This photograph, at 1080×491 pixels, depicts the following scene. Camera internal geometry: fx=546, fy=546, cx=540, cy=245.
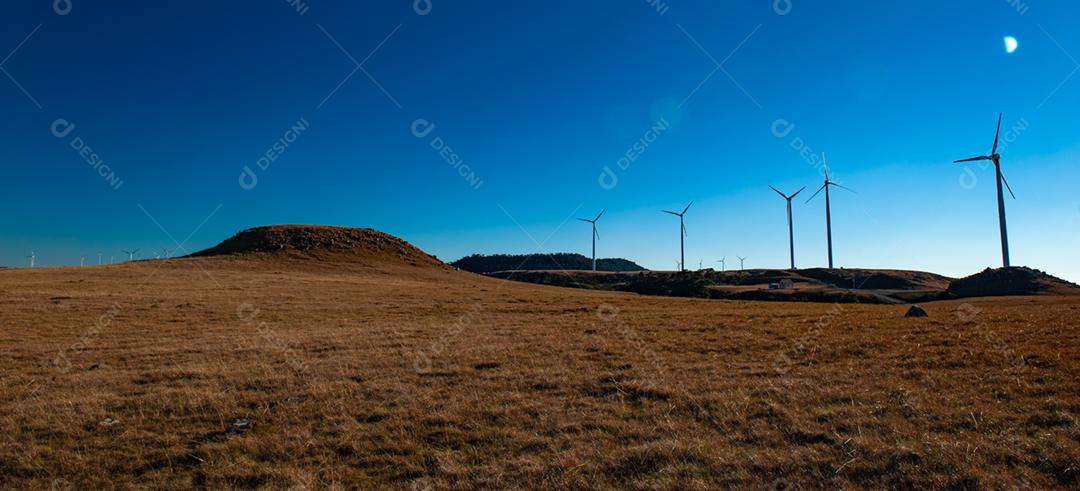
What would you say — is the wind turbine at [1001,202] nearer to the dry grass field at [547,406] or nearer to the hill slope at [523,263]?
the dry grass field at [547,406]

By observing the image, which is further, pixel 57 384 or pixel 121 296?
pixel 121 296

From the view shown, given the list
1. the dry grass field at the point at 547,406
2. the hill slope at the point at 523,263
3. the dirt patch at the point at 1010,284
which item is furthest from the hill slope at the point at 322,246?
the dirt patch at the point at 1010,284

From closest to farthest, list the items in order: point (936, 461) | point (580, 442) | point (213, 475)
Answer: point (936, 461) < point (213, 475) < point (580, 442)

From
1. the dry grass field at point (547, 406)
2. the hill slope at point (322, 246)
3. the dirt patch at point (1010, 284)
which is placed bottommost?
the dry grass field at point (547, 406)

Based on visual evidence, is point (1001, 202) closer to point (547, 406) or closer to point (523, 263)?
point (547, 406)

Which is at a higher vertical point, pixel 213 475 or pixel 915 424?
pixel 915 424

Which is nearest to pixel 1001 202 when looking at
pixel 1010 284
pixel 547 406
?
pixel 1010 284

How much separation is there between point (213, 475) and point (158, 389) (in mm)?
6362

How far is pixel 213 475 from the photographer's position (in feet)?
26.4

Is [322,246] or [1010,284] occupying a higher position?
[322,246]

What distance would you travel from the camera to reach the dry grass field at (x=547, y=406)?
25.6 ft

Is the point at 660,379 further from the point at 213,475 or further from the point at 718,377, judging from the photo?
the point at 213,475

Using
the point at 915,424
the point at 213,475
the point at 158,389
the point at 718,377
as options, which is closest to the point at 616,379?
the point at 718,377

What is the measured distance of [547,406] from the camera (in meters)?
11.1
